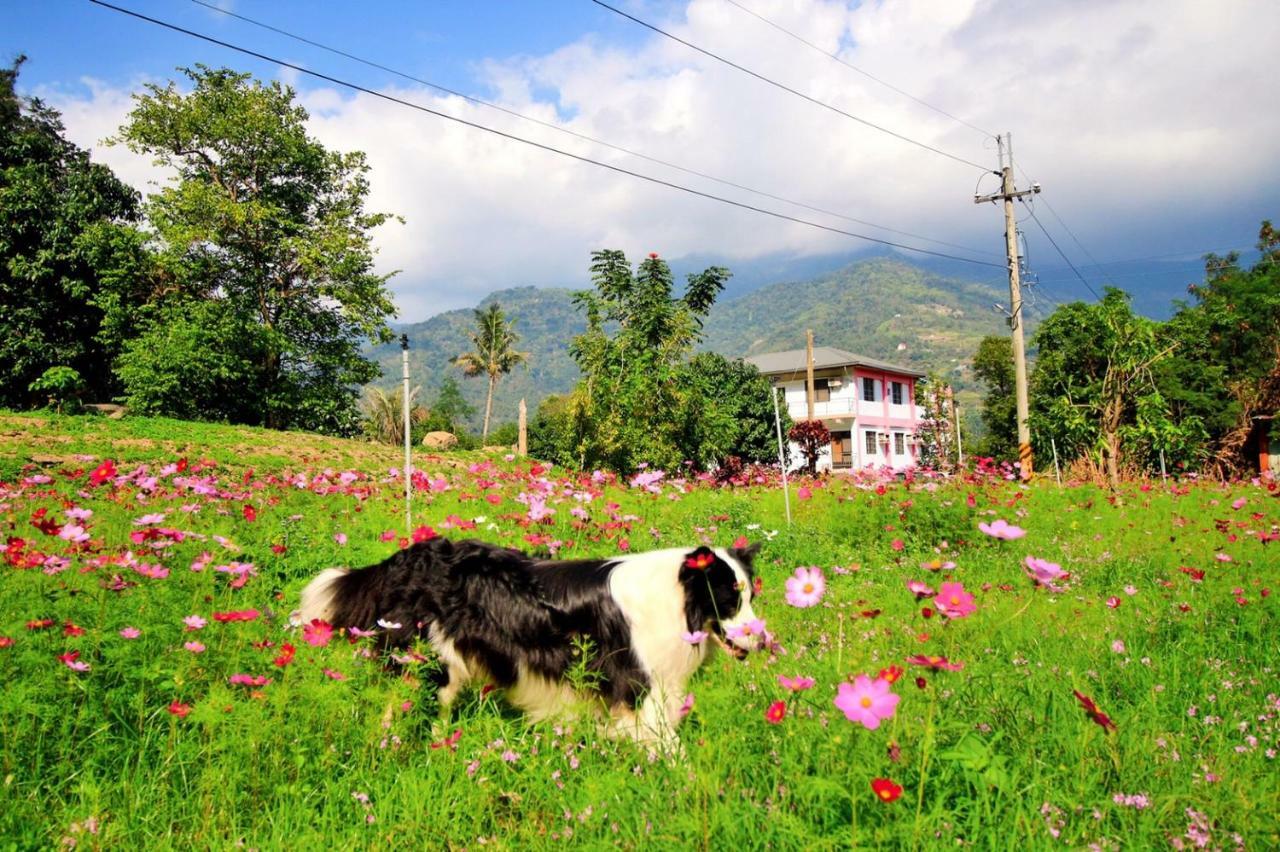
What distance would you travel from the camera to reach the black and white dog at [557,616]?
2.85m

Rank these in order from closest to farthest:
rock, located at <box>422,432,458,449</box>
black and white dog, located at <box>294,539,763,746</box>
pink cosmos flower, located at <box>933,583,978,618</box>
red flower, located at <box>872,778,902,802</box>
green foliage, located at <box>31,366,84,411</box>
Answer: red flower, located at <box>872,778,902,802</box>
pink cosmos flower, located at <box>933,583,978,618</box>
black and white dog, located at <box>294,539,763,746</box>
green foliage, located at <box>31,366,84,411</box>
rock, located at <box>422,432,458,449</box>

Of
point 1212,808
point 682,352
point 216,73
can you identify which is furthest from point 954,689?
point 216,73

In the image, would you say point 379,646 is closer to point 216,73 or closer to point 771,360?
point 216,73

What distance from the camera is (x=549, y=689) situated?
3.00 meters

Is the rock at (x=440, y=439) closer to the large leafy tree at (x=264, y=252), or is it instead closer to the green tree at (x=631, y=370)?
the large leafy tree at (x=264, y=252)

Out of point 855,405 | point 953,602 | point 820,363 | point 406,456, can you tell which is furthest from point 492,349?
point 953,602

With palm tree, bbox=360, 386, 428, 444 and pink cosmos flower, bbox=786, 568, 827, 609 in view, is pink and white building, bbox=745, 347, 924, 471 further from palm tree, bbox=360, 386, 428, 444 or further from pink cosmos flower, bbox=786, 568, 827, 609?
pink cosmos flower, bbox=786, 568, 827, 609

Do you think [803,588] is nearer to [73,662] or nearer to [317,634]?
[317,634]

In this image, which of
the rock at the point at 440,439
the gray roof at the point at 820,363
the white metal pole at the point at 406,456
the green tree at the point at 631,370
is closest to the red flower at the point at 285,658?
the white metal pole at the point at 406,456

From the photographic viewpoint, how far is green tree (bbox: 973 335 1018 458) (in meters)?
32.9

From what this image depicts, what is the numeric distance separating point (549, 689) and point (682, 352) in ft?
40.9

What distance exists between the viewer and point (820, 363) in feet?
133

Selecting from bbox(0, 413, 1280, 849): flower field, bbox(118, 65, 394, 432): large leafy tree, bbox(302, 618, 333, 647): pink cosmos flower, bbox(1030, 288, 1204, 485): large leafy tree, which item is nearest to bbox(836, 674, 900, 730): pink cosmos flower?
bbox(0, 413, 1280, 849): flower field

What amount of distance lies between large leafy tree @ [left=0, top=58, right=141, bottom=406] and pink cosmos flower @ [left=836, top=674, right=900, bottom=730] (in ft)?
87.8
